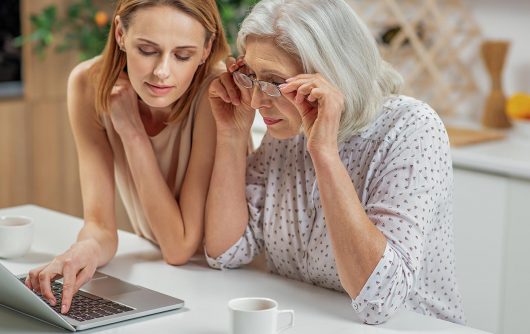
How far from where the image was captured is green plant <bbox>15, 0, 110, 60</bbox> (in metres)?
3.93

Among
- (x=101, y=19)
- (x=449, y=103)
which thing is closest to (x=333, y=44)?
(x=449, y=103)

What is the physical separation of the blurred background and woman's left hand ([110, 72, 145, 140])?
118cm

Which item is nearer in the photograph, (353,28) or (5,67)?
(353,28)

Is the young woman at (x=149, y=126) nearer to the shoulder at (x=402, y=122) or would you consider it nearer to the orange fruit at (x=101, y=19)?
the shoulder at (x=402, y=122)

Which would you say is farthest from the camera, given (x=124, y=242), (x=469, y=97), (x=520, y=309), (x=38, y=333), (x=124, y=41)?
(x=469, y=97)

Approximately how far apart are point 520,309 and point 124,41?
1.49m

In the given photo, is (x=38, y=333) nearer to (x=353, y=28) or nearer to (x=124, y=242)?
(x=124, y=242)

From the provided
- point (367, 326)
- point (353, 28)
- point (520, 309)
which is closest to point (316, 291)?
point (367, 326)

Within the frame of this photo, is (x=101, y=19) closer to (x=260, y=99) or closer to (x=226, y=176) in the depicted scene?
(x=226, y=176)

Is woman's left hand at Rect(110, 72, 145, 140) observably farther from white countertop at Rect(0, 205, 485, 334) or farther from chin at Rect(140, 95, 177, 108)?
white countertop at Rect(0, 205, 485, 334)

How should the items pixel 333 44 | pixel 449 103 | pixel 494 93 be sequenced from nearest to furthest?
pixel 333 44 < pixel 494 93 < pixel 449 103

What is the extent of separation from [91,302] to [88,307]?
0.03 m

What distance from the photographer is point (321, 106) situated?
1.69 metres

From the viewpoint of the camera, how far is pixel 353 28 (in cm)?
178
